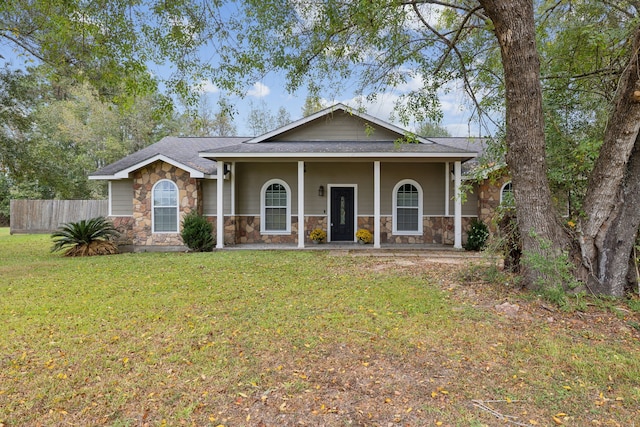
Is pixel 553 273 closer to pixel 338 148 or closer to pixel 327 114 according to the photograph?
pixel 338 148

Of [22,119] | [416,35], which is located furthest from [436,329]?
[22,119]

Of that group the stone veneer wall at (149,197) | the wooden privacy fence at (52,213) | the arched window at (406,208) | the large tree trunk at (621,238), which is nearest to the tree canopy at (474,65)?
the large tree trunk at (621,238)

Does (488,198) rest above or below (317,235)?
above

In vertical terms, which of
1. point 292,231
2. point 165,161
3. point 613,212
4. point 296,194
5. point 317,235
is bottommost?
point 317,235

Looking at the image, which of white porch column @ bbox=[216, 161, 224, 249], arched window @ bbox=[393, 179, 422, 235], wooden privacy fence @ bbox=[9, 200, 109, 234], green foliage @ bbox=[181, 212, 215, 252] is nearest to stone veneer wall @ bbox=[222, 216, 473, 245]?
arched window @ bbox=[393, 179, 422, 235]

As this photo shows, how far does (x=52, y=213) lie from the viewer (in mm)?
18156

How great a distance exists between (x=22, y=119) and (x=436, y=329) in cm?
1339

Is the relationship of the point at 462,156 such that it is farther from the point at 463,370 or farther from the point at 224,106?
the point at 463,370

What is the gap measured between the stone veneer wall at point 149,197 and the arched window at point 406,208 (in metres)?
6.60

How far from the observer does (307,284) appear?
614 centimetres

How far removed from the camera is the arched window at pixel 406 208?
39.1ft

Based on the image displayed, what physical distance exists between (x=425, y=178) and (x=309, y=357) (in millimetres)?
9652

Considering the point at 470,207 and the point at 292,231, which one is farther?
the point at 292,231

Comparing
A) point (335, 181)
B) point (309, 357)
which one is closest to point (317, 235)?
point (335, 181)
